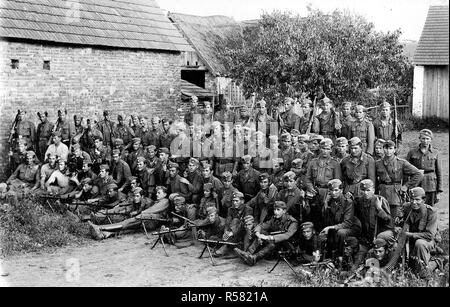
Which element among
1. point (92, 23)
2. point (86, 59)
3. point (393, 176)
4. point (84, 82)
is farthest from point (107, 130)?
point (393, 176)

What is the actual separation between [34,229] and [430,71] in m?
16.4

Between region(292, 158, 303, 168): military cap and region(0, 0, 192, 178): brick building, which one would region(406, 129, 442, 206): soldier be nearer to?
region(292, 158, 303, 168): military cap

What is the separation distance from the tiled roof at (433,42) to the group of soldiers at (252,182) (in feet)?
32.3

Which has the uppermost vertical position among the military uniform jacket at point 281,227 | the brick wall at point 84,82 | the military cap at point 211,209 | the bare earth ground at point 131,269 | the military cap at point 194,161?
the brick wall at point 84,82

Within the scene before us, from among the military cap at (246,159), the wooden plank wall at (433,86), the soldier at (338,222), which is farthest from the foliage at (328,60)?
the soldier at (338,222)

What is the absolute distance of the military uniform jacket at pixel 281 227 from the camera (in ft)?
28.6

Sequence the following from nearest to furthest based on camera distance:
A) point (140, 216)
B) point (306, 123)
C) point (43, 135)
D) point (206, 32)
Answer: point (140, 216), point (306, 123), point (43, 135), point (206, 32)

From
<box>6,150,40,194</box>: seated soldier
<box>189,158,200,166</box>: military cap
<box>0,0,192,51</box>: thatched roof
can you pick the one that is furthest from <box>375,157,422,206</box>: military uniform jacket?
<box>0,0,192,51</box>: thatched roof

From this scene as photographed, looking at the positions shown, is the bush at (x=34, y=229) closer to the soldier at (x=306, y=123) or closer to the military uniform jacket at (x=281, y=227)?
the military uniform jacket at (x=281, y=227)

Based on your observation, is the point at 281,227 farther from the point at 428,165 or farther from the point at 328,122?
the point at 328,122

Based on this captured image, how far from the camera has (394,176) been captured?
8.88 m

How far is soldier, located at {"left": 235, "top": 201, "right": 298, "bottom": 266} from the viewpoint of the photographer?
8.73m
